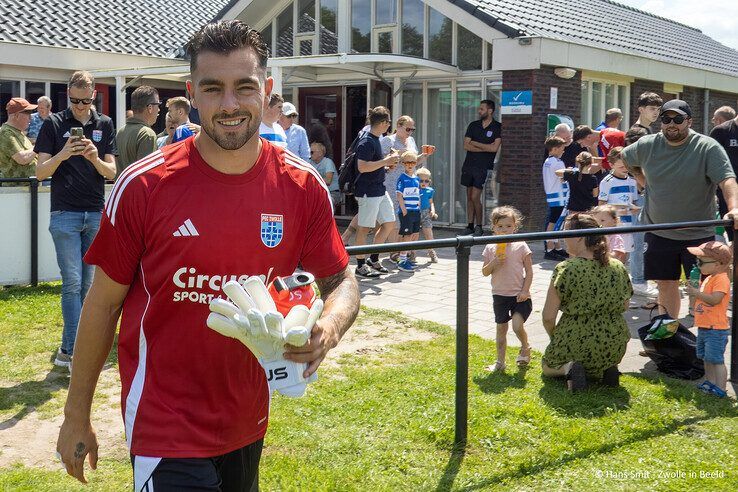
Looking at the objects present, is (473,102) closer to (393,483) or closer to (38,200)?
(38,200)

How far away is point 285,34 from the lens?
1783 cm

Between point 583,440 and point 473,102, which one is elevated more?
point 473,102

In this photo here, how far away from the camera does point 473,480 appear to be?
4.40m

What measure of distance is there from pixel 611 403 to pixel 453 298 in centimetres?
251

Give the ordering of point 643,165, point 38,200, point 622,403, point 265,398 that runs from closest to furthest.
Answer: point 265,398 → point 622,403 → point 643,165 → point 38,200

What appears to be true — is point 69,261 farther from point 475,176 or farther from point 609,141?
point 475,176

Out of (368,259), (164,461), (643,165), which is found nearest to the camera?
(164,461)

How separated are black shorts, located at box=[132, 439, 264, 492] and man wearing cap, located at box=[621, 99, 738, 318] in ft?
16.6

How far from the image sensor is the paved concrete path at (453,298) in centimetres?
631

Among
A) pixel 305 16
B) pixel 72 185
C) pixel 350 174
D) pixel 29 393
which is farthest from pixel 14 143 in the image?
pixel 305 16

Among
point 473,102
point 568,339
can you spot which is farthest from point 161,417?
Result: point 473,102

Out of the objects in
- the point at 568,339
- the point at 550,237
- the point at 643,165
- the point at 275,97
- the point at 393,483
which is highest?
the point at 275,97

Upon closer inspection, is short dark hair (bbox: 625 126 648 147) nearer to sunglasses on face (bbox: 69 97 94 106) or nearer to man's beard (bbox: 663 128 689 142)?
man's beard (bbox: 663 128 689 142)

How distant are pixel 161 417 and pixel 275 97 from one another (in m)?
6.76
